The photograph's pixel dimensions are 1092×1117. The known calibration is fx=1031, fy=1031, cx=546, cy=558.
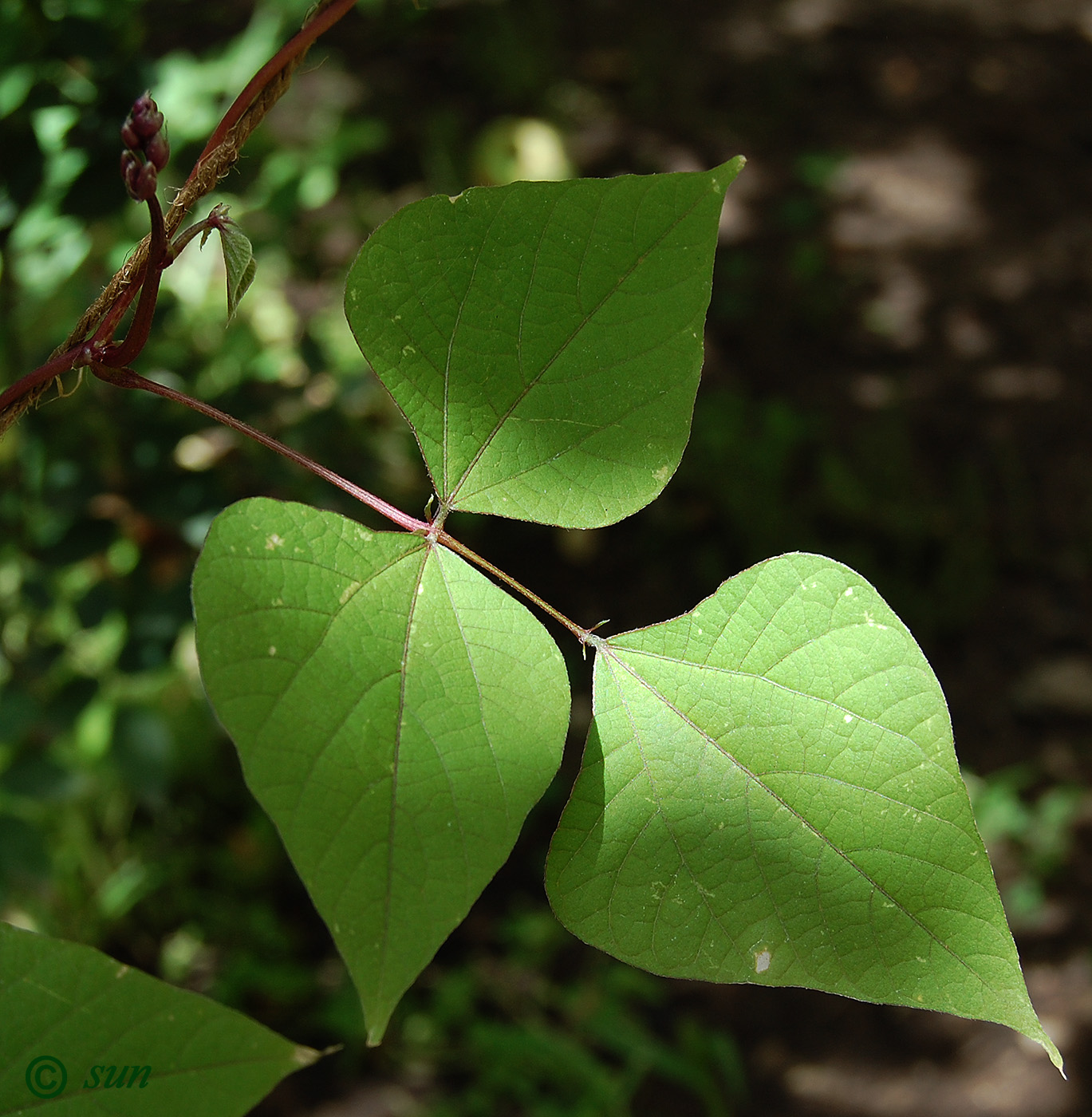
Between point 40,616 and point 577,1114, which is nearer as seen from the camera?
point 40,616

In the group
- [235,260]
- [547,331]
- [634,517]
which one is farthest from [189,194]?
[634,517]

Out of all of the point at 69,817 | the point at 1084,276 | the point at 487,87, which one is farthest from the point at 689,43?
the point at 69,817

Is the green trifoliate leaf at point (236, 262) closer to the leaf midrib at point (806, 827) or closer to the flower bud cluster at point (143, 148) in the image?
the flower bud cluster at point (143, 148)

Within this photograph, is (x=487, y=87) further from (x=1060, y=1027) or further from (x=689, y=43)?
(x=1060, y=1027)

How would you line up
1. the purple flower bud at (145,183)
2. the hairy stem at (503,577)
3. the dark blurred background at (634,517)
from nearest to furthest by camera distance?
the purple flower bud at (145,183) → the hairy stem at (503,577) → the dark blurred background at (634,517)

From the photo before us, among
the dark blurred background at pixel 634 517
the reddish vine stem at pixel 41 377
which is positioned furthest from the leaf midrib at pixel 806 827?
the dark blurred background at pixel 634 517

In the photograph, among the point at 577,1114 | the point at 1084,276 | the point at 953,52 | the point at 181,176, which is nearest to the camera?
the point at 181,176
